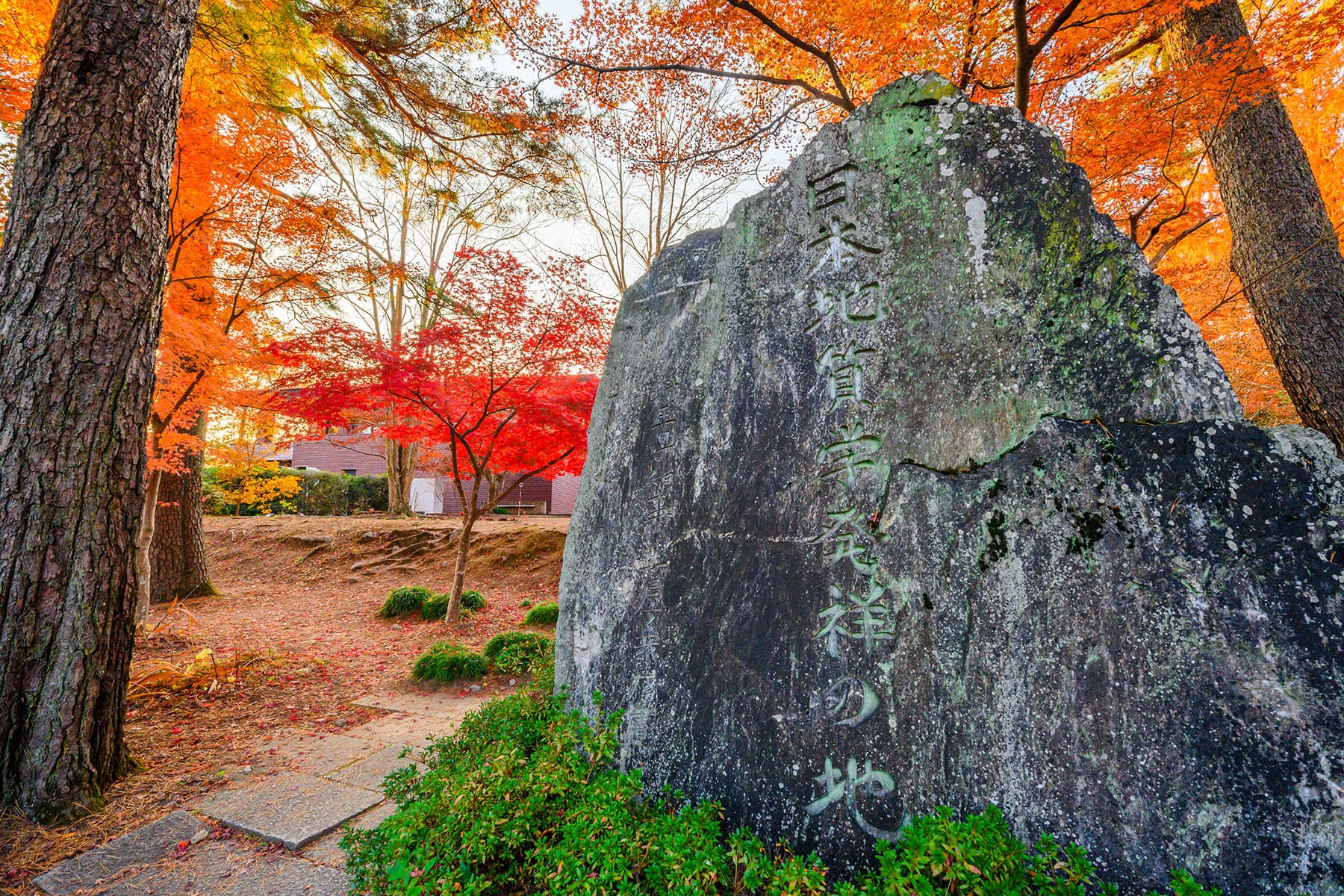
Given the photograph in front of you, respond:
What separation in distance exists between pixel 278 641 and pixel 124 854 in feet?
16.0

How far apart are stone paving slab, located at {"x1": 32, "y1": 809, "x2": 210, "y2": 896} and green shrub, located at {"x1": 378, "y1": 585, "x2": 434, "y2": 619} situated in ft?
18.0

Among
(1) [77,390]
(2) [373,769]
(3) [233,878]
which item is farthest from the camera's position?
(2) [373,769]

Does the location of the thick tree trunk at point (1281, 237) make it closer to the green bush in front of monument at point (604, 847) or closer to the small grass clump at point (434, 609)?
the green bush in front of monument at point (604, 847)

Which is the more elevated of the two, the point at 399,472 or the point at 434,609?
the point at 399,472

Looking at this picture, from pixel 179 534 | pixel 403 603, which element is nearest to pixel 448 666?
pixel 403 603

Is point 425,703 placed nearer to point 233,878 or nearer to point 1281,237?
point 233,878

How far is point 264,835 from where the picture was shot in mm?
2977

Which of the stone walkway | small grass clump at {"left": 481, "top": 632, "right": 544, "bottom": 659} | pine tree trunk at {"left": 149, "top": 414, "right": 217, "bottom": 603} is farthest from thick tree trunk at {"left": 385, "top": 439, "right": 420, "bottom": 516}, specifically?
the stone walkway

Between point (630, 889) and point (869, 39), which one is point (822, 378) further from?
point (869, 39)

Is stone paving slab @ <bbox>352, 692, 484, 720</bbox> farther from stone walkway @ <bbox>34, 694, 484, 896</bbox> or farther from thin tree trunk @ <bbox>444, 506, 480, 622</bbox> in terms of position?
thin tree trunk @ <bbox>444, 506, 480, 622</bbox>

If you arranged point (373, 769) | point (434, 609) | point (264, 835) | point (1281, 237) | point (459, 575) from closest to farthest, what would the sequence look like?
point (264, 835), point (373, 769), point (1281, 237), point (459, 575), point (434, 609)

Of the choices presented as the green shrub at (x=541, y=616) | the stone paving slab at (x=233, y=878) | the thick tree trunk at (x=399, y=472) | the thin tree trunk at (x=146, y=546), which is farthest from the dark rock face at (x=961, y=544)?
the thick tree trunk at (x=399, y=472)

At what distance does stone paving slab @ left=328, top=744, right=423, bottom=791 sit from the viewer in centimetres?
359

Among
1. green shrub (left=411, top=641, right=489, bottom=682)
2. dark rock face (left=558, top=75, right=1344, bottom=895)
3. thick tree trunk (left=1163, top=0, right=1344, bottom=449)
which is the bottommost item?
green shrub (left=411, top=641, right=489, bottom=682)
